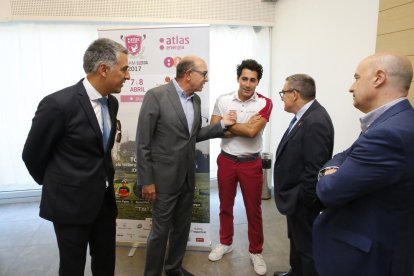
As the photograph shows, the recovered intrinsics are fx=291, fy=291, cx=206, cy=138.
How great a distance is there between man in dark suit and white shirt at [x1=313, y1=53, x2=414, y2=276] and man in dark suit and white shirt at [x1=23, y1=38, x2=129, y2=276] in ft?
3.69

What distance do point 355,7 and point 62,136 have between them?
2.54m

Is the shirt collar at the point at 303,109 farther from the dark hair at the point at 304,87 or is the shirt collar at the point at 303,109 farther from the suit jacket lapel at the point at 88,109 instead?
the suit jacket lapel at the point at 88,109

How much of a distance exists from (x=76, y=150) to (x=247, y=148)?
1335 millimetres

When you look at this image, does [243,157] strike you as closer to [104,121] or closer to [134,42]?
[104,121]

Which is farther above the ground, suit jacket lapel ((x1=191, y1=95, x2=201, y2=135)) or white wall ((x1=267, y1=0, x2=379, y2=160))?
white wall ((x1=267, y1=0, x2=379, y2=160))

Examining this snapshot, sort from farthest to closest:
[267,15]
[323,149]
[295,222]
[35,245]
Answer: [267,15]
[35,245]
[295,222]
[323,149]

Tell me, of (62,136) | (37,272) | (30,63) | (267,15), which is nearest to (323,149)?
(62,136)

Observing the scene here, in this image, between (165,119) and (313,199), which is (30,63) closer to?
(165,119)

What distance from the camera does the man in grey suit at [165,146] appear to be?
1973 mm

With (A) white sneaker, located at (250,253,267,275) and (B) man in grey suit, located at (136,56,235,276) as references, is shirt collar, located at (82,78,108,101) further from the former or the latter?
(A) white sneaker, located at (250,253,267,275)

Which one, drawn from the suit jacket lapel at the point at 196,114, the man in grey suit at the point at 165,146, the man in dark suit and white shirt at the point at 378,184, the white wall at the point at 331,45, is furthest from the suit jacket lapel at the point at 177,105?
the white wall at the point at 331,45

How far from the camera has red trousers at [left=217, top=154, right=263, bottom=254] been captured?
236 cm

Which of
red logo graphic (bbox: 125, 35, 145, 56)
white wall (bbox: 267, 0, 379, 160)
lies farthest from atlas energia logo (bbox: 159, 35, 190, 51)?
white wall (bbox: 267, 0, 379, 160)

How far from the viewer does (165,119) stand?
1.98m
